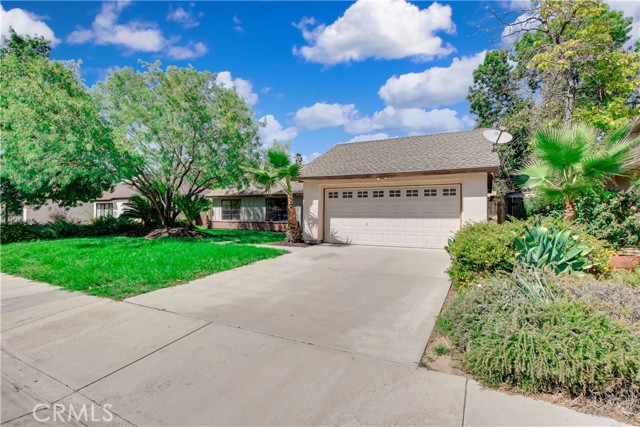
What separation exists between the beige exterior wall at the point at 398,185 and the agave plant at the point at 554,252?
4767 millimetres

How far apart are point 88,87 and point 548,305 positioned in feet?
55.4

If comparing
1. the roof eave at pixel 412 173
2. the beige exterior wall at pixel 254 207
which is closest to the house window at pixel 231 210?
the beige exterior wall at pixel 254 207

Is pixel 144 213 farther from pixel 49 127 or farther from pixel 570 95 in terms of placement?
pixel 570 95

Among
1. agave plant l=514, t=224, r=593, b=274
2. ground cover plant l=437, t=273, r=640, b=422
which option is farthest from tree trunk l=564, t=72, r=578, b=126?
ground cover plant l=437, t=273, r=640, b=422

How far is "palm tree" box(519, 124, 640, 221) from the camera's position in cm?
586

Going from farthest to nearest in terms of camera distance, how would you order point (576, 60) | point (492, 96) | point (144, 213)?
point (492, 96)
point (144, 213)
point (576, 60)

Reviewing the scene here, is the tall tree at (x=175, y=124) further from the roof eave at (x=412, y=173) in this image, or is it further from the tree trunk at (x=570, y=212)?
the tree trunk at (x=570, y=212)

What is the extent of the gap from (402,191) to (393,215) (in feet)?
3.27

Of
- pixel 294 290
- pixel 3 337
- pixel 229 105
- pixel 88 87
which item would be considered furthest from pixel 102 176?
pixel 294 290

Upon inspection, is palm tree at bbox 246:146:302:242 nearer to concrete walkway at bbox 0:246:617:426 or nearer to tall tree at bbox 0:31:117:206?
tall tree at bbox 0:31:117:206

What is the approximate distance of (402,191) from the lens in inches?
454

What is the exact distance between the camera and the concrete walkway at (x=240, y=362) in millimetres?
2410

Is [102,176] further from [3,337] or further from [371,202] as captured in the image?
[371,202]

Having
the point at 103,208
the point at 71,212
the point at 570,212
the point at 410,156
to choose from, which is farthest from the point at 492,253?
the point at 103,208
